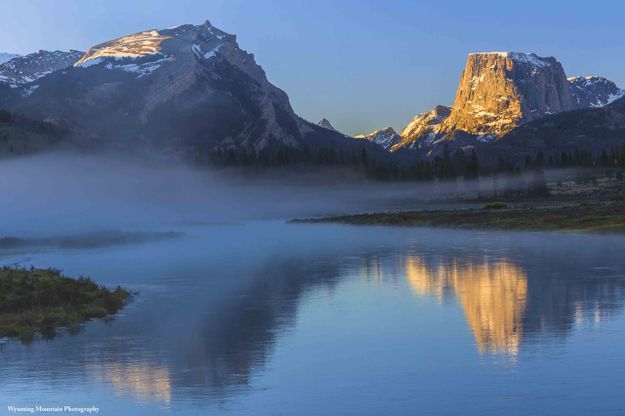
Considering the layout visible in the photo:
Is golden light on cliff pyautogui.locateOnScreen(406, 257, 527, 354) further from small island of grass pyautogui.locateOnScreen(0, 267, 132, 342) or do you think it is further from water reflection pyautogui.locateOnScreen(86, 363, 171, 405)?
small island of grass pyautogui.locateOnScreen(0, 267, 132, 342)

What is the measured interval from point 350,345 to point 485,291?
17290 mm

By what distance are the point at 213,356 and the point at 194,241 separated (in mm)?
83316

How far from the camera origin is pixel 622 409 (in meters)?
21.4

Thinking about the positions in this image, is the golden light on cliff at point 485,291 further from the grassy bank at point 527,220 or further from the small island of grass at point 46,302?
the grassy bank at point 527,220

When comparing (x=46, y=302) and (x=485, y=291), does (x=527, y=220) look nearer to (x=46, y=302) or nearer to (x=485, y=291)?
(x=485, y=291)

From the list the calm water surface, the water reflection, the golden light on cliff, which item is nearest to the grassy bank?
the golden light on cliff

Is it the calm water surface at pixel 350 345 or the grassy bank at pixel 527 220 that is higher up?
the grassy bank at pixel 527 220

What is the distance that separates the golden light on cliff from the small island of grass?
17.6 meters

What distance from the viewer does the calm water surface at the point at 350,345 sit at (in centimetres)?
2367

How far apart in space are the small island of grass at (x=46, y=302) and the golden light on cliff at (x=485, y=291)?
1759 centimetres

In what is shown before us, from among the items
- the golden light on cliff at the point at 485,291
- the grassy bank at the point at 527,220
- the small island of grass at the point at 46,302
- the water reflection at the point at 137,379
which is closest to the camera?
the water reflection at the point at 137,379

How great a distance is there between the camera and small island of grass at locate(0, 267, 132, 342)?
119 ft

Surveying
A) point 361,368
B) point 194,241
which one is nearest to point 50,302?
point 361,368

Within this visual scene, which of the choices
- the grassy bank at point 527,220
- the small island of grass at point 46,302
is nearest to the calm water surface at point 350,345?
the small island of grass at point 46,302
